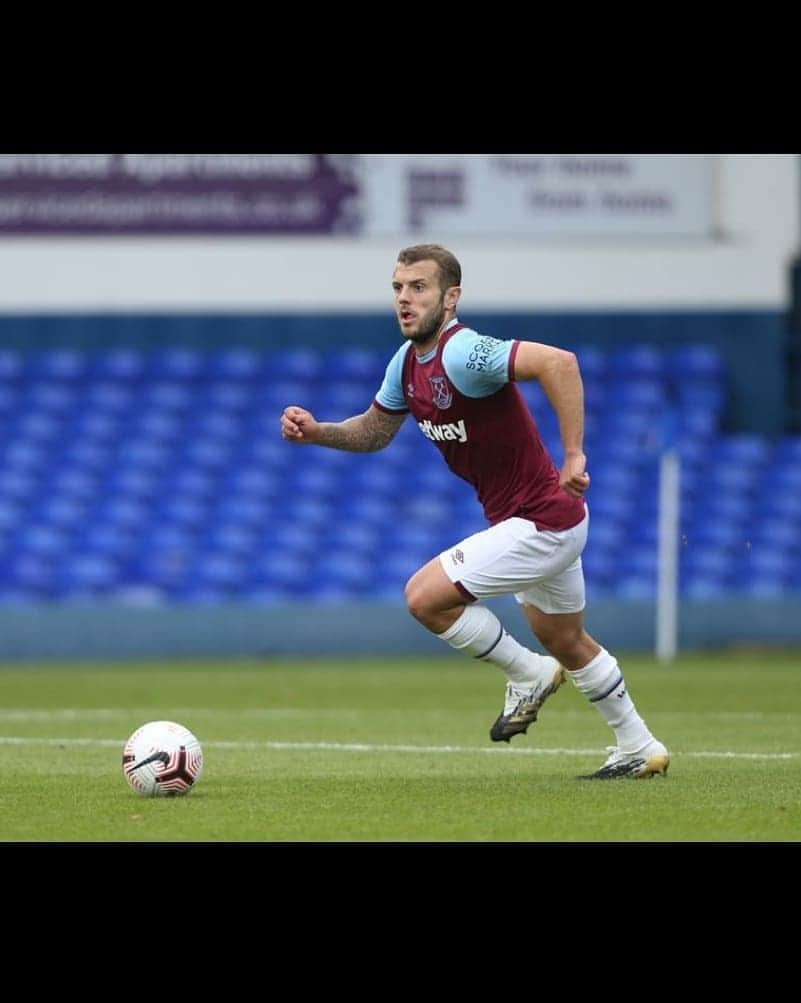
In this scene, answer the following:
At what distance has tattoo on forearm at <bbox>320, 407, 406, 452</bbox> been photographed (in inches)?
360

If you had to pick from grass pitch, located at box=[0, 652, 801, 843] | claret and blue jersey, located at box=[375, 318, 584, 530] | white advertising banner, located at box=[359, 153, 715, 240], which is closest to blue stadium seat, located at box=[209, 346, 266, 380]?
white advertising banner, located at box=[359, 153, 715, 240]

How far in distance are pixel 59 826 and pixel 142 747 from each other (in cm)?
103

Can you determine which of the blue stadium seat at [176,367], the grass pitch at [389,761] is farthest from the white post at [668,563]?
the blue stadium seat at [176,367]

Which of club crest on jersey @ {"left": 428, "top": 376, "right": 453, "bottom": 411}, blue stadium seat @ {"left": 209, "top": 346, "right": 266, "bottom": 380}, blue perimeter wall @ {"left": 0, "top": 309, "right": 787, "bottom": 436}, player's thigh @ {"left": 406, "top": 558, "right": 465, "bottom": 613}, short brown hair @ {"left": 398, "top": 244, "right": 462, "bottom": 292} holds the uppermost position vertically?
blue perimeter wall @ {"left": 0, "top": 309, "right": 787, "bottom": 436}

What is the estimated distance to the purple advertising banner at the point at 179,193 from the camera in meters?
23.5

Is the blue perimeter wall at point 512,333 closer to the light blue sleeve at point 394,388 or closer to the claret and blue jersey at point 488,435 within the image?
the light blue sleeve at point 394,388

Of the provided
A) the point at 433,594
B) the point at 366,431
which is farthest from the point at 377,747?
the point at 433,594

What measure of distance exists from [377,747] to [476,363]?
3.24m

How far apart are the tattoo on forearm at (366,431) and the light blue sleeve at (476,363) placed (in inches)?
32.9

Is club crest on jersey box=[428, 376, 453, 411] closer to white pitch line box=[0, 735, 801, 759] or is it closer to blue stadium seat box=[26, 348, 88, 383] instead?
white pitch line box=[0, 735, 801, 759]

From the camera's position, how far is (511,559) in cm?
838

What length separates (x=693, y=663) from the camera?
1886cm

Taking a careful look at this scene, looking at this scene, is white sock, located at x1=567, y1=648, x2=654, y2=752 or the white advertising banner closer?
white sock, located at x1=567, y1=648, x2=654, y2=752

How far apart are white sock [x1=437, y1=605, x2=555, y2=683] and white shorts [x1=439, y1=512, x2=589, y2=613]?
12 cm
